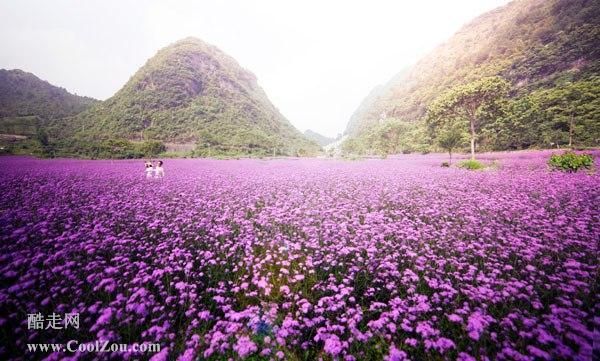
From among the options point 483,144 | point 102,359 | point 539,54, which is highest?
point 539,54

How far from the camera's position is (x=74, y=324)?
2.83 meters

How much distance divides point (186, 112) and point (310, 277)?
110m

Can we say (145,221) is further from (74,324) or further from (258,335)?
(258,335)

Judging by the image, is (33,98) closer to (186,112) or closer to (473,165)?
(186,112)

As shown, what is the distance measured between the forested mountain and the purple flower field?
23.9 meters

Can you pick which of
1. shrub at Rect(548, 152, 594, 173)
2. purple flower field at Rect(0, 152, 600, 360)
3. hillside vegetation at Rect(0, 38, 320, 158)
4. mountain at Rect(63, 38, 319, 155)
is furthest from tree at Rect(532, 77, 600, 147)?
mountain at Rect(63, 38, 319, 155)

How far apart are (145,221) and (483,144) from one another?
188ft

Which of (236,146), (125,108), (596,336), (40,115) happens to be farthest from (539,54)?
(40,115)

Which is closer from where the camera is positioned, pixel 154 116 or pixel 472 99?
pixel 472 99

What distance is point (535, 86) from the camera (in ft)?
195

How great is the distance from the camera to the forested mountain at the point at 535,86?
3228cm

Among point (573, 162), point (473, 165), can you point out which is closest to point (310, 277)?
Result: point (573, 162)

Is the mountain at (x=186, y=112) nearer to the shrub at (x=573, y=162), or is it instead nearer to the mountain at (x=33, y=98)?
the mountain at (x=33, y=98)

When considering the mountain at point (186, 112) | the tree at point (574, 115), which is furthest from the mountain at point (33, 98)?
the tree at point (574, 115)
